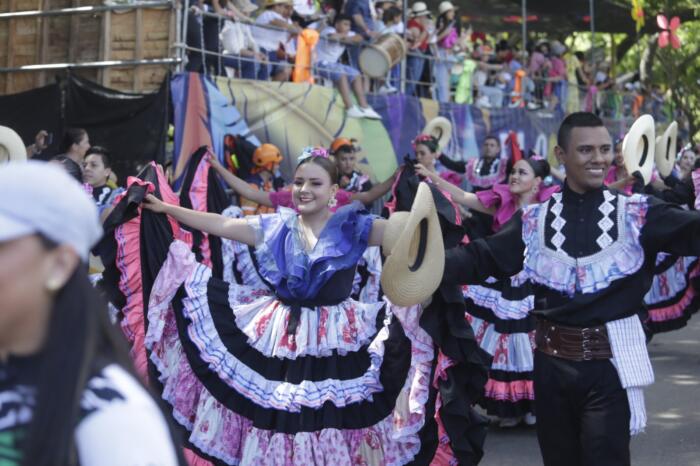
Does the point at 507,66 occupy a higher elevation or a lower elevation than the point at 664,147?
higher

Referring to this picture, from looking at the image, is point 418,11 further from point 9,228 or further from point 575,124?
point 9,228

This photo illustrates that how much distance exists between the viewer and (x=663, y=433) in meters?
7.75

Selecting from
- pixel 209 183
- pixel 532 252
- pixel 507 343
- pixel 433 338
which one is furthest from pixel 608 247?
pixel 209 183

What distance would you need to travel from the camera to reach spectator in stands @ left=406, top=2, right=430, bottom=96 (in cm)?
1600

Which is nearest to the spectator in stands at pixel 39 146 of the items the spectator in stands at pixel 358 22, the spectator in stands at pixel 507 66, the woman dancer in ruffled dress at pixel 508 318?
the woman dancer in ruffled dress at pixel 508 318

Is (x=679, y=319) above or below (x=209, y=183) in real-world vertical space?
below

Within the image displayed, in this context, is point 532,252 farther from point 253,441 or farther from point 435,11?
point 435,11

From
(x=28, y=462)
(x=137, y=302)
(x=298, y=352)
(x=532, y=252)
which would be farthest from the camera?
(x=137, y=302)

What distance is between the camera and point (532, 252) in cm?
496

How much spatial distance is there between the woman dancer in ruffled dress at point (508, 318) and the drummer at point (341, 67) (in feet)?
16.9

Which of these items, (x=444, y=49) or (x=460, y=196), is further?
(x=444, y=49)

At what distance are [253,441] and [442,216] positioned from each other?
146 centimetres

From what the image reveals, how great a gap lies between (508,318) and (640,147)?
2051 mm

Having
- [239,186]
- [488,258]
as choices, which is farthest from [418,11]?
[488,258]
